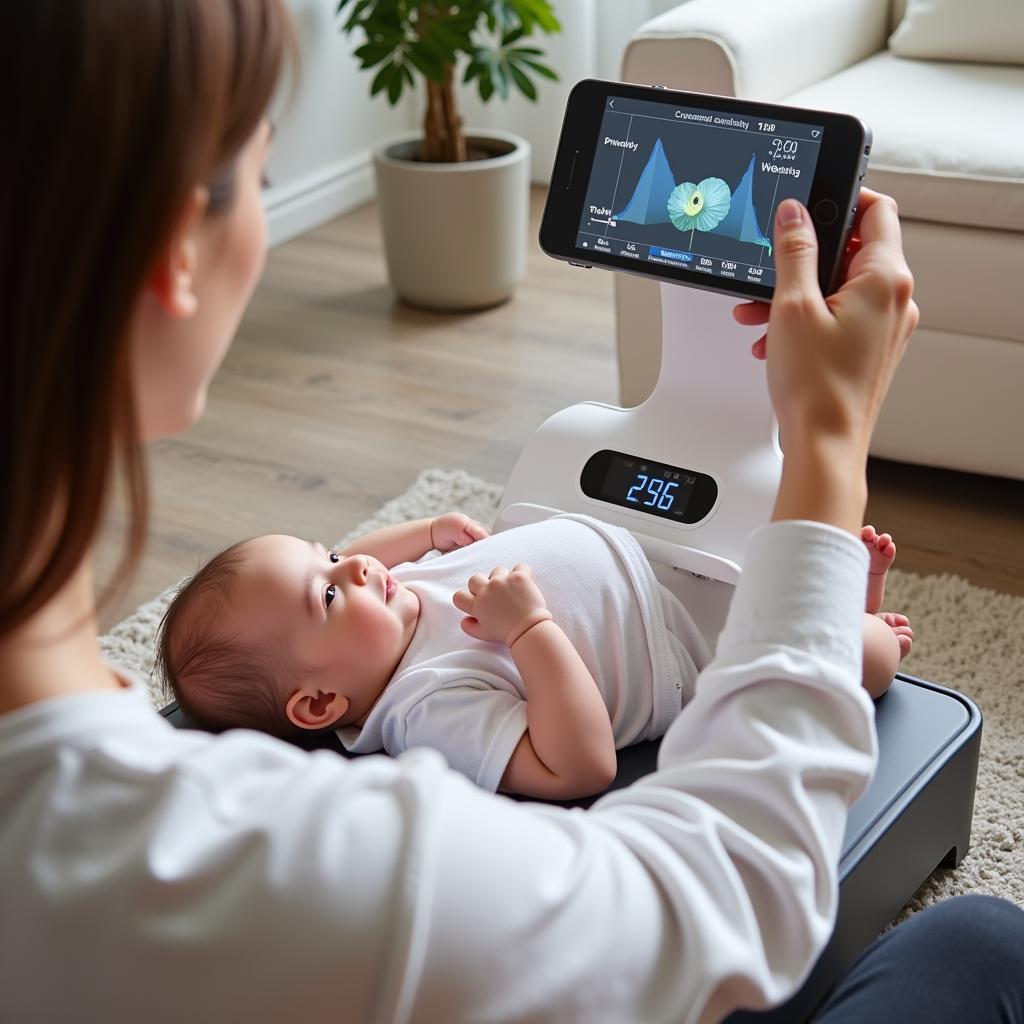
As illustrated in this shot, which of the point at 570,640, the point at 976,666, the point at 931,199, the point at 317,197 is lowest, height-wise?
the point at 976,666

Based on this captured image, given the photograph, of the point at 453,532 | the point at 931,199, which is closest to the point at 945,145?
the point at 931,199

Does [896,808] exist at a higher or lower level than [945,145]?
lower

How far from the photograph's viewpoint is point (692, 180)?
1.12 metres

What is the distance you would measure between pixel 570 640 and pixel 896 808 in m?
0.29

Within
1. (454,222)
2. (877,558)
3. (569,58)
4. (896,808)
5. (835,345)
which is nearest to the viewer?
(835,345)

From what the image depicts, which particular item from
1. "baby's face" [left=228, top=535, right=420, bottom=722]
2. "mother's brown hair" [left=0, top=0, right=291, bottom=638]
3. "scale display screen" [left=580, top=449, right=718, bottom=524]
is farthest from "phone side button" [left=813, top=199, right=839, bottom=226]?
"mother's brown hair" [left=0, top=0, right=291, bottom=638]

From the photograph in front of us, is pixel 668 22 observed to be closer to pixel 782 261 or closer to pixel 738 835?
pixel 782 261

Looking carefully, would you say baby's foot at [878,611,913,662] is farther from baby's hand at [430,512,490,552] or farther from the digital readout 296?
baby's hand at [430,512,490,552]

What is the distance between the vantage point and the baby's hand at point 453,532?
129 cm

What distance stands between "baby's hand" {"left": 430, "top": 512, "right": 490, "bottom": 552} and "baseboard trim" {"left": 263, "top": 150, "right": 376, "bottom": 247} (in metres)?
1.91

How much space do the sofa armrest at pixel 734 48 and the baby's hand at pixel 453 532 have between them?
89 centimetres

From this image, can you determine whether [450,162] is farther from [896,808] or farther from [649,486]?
[896,808]

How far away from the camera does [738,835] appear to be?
0.57 metres

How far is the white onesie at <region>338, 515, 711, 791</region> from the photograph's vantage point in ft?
3.33
